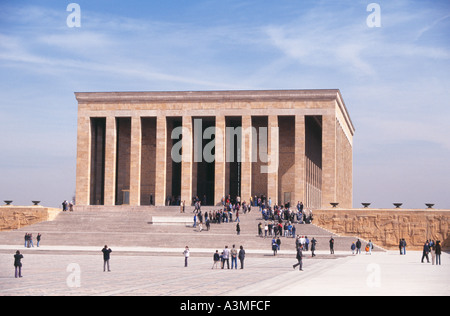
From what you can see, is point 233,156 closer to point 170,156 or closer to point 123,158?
point 170,156

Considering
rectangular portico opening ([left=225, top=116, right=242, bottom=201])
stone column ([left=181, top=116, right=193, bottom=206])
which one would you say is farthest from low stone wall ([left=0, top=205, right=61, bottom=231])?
rectangular portico opening ([left=225, top=116, right=242, bottom=201])

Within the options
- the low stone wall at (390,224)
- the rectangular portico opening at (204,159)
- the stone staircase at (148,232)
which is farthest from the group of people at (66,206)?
the low stone wall at (390,224)

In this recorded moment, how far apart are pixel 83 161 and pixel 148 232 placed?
14140 millimetres

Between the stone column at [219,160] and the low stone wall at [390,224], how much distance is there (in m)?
9.17

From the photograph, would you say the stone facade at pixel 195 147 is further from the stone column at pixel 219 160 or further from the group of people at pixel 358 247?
the group of people at pixel 358 247

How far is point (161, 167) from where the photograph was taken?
53.7 m

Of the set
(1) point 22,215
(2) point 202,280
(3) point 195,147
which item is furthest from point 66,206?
(2) point 202,280

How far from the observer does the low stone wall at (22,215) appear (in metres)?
47.6

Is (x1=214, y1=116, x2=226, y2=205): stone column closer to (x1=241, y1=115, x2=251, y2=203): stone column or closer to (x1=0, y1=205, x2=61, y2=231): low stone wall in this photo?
(x1=241, y1=115, x2=251, y2=203): stone column

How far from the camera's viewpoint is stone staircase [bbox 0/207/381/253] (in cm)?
3934

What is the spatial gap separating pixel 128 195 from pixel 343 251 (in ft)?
74.4

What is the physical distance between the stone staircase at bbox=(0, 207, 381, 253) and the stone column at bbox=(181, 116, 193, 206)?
147 inches
